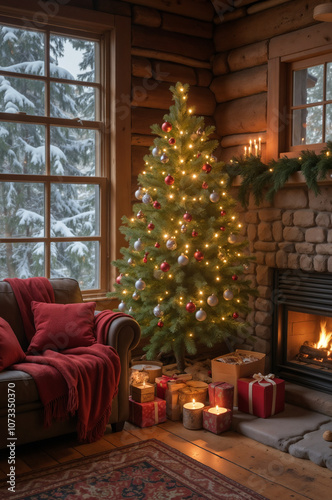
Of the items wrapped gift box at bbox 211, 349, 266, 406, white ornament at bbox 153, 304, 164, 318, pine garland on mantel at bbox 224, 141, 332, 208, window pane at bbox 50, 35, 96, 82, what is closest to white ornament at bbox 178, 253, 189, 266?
white ornament at bbox 153, 304, 164, 318

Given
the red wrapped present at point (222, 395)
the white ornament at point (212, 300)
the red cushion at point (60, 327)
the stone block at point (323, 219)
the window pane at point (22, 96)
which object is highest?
the window pane at point (22, 96)

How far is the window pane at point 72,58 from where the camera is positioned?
14.3 ft

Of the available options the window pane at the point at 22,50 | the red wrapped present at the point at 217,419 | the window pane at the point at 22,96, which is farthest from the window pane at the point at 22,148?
the red wrapped present at the point at 217,419

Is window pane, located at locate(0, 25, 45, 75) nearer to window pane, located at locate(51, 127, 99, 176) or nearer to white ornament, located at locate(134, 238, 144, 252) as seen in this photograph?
window pane, located at locate(51, 127, 99, 176)

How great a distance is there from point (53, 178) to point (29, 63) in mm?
878

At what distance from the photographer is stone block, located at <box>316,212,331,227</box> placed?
398cm

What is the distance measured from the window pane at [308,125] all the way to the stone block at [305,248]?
782mm

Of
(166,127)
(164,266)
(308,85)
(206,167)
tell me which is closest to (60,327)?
(164,266)

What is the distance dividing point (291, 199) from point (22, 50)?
2317mm

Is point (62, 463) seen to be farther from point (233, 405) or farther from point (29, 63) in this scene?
point (29, 63)

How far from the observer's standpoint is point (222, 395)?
12.0ft

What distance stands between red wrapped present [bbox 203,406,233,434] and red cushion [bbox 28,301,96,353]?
2.84ft

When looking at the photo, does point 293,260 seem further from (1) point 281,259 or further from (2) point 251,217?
(2) point 251,217

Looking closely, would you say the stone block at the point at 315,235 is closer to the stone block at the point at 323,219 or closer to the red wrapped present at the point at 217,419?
the stone block at the point at 323,219
